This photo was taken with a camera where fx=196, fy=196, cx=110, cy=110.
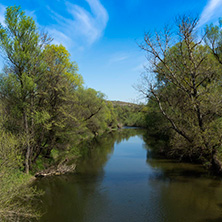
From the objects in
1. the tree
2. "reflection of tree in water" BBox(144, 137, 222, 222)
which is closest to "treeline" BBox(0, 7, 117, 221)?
the tree

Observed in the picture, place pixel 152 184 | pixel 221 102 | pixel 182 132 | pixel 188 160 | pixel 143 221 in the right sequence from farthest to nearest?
pixel 188 160 → pixel 182 132 → pixel 152 184 → pixel 221 102 → pixel 143 221

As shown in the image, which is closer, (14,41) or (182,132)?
(14,41)

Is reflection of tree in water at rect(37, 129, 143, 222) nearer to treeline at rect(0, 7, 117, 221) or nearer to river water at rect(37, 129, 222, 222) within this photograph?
river water at rect(37, 129, 222, 222)

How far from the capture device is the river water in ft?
32.9

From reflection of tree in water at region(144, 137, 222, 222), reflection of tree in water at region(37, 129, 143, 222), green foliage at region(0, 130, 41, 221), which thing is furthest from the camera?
reflection of tree in water at region(37, 129, 143, 222)

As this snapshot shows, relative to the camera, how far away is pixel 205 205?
11.0 m

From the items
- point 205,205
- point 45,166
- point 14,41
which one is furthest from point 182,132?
point 14,41

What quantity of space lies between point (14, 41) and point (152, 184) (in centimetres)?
1426

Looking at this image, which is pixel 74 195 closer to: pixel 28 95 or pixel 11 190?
pixel 11 190

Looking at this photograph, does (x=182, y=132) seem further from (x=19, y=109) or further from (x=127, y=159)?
(x=19, y=109)

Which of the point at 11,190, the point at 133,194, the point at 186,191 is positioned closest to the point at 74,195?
the point at 133,194

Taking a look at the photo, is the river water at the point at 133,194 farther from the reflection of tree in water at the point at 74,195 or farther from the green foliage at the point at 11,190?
the green foliage at the point at 11,190

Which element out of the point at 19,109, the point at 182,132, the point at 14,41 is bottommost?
the point at 182,132

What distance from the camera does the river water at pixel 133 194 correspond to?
32.9ft
